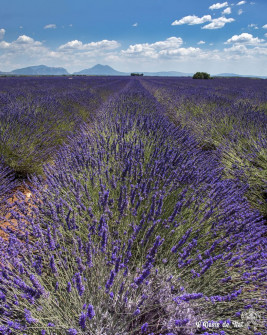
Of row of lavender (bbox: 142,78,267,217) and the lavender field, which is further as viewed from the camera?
row of lavender (bbox: 142,78,267,217)

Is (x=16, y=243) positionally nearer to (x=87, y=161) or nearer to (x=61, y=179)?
(x=61, y=179)

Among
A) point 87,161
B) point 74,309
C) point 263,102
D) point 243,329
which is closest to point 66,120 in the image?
point 87,161

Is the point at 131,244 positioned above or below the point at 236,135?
below

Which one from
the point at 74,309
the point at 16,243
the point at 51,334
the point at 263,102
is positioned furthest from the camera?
the point at 263,102

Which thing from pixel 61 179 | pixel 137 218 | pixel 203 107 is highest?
pixel 203 107

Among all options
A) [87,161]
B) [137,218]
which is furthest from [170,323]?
[87,161]

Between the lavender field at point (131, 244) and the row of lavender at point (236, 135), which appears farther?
the row of lavender at point (236, 135)

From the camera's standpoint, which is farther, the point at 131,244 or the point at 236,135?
the point at 236,135

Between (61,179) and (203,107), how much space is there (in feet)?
17.4

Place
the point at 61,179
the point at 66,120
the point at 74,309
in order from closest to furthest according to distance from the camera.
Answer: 1. the point at 74,309
2. the point at 61,179
3. the point at 66,120

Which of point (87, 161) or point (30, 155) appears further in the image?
point (30, 155)

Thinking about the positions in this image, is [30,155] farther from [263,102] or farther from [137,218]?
[263,102]

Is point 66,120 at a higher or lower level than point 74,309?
higher

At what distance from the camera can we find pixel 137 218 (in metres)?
1.62
